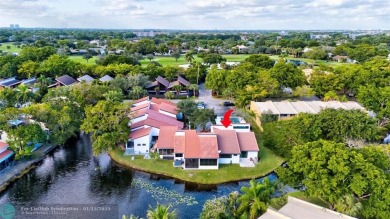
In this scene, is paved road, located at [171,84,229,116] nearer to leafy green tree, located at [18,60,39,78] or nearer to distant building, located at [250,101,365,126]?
distant building, located at [250,101,365,126]

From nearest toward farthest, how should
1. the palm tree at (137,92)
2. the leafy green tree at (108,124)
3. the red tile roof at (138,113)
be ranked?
the leafy green tree at (108,124)
the red tile roof at (138,113)
the palm tree at (137,92)

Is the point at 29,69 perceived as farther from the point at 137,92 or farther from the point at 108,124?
the point at 108,124

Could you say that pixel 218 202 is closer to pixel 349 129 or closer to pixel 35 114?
pixel 349 129

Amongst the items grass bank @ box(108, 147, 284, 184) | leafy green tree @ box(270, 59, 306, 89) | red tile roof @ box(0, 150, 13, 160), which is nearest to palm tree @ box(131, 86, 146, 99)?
grass bank @ box(108, 147, 284, 184)

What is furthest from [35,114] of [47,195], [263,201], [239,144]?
[263,201]

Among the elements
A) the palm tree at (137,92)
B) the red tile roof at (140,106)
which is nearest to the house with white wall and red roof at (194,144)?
the red tile roof at (140,106)

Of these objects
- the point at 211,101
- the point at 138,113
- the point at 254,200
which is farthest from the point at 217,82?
the point at 254,200

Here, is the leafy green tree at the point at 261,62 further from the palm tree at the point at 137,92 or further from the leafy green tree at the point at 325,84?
the palm tree at the point at 137,92
